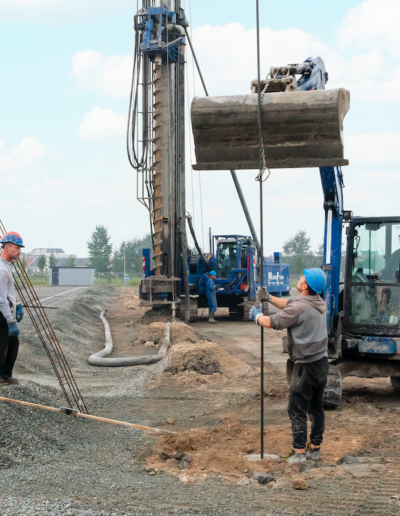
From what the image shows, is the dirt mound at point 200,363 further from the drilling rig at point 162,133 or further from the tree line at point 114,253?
the tree line at point 114,253

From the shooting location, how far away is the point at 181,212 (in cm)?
1834

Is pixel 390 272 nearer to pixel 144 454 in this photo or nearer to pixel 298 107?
pixel 298 107

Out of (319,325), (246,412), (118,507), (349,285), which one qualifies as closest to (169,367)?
(246,412)

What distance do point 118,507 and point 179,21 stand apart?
16.9m

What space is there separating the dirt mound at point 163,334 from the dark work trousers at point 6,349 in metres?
6.93

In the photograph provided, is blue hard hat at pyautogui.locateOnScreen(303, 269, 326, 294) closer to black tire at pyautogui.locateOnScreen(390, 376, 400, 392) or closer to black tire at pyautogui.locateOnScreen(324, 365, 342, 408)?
black tire at pyautogui.locateOnScreen(324, 365, 342, 408)

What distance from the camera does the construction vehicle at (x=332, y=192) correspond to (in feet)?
21.6

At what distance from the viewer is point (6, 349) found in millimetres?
6629

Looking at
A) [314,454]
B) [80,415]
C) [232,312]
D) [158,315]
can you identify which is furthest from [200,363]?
[232,312]

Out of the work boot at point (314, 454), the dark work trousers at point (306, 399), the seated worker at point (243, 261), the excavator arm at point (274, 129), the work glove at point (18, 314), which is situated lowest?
the work boot at point (314, 454)

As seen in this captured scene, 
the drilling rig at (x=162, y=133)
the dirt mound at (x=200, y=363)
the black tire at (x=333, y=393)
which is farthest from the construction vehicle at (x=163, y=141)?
the black tire at (x=333, y=393)

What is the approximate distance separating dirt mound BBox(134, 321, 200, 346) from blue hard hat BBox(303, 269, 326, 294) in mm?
8326

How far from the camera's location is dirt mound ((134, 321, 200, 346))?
13.9m

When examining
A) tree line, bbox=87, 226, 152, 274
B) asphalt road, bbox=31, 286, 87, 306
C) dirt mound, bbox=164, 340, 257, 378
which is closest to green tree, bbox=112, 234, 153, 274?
tree line, bbox=87, 226, 152, 274
